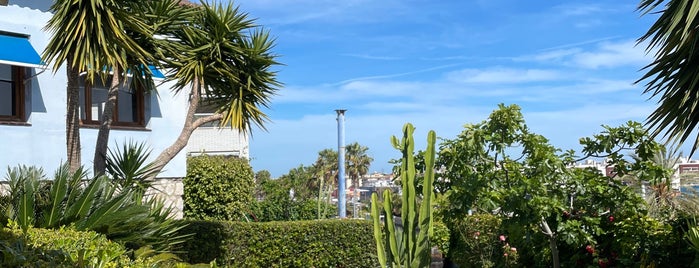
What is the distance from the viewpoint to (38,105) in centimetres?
1312

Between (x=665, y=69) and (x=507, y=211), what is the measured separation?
2.37m

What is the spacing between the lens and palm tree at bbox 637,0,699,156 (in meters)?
7.12

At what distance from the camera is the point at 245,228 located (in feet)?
47.8

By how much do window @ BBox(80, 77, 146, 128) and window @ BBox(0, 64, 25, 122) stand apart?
1301mm

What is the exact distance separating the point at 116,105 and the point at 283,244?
4476mm

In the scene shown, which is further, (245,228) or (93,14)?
(245,228)

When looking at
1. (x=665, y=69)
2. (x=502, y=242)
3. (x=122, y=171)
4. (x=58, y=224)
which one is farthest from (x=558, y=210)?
(x=122, y=171)

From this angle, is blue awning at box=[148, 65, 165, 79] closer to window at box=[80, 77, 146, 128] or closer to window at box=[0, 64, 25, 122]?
window at box=[80, 77, 146, 128]

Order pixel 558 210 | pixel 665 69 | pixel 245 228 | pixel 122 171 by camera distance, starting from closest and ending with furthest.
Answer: pixel 665 69
pixel 558 210
pixel 122 171
pixel 245 228

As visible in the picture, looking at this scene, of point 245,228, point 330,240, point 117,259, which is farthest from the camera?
point 330,240

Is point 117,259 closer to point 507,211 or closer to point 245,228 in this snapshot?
point 507,211

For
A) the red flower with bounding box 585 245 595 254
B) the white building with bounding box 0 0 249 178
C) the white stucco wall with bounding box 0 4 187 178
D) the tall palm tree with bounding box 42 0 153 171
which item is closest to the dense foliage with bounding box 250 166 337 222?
the white building with bounding box 0 0 249 178

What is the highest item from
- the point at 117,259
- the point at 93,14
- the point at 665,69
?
the point at 93,14

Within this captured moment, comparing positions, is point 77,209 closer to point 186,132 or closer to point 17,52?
point 186,132
